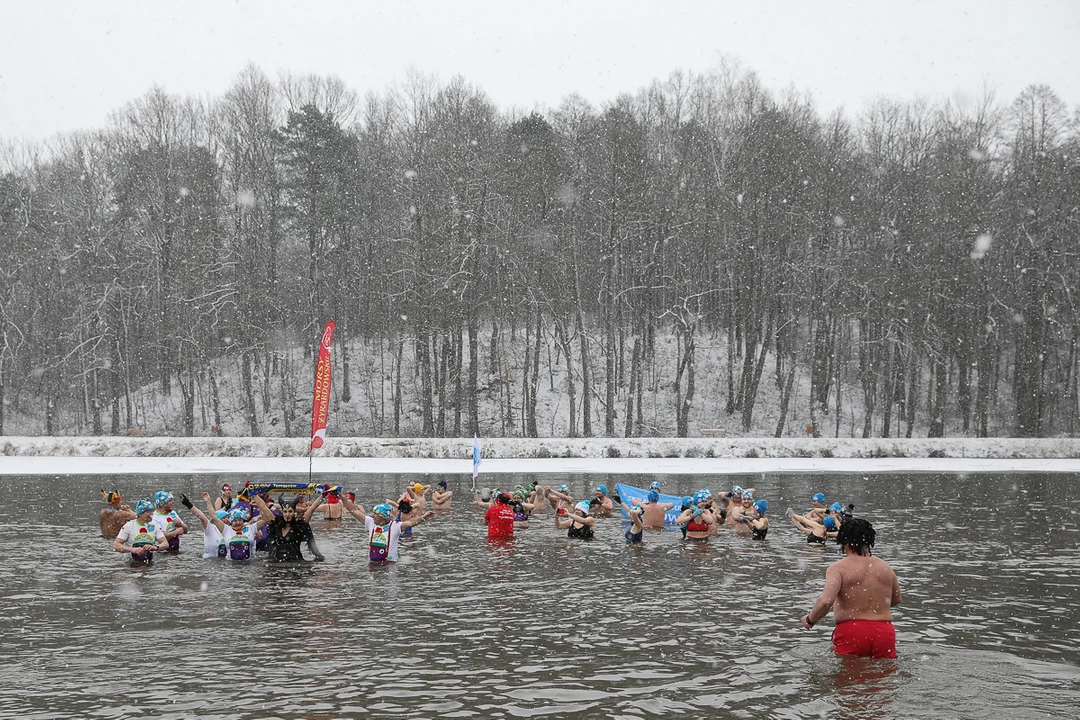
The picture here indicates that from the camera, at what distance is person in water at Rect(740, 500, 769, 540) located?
20.5 metres

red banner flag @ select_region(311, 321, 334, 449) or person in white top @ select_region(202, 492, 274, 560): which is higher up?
red banner flag @ select_region(311, 321, 334, 449)

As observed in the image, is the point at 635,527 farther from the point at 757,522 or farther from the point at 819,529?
the point at 819,529

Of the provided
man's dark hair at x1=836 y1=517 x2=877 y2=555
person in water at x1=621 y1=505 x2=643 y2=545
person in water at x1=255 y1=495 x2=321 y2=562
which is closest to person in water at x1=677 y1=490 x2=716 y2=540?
person in water at x1=621 y1=505 x2=643 y2=545

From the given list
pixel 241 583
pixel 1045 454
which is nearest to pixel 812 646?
pixel 241 583

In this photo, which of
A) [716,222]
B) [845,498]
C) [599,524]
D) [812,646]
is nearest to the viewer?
[812,646]

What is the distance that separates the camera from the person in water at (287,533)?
56.8ft

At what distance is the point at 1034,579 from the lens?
16.0 metres

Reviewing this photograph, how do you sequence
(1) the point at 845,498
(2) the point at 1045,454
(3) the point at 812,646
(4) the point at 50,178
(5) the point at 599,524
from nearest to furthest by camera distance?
(3) the point at 812,646
(5) the point at 599,524
(1) the point at 845,498
(2) the point at 1045,454
(4) the point at 50,178

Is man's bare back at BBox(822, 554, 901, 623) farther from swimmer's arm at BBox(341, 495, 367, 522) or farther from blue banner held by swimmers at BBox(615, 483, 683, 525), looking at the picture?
blue banner held by swimmers at BBox(615, 483, 683, 525)

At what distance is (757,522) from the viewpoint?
2059 cm

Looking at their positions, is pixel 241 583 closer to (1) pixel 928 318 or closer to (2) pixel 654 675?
Answer: (2) pixel 654 675

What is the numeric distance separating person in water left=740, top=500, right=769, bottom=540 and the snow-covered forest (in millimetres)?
28476

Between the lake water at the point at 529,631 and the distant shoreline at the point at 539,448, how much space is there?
20759 millimetres

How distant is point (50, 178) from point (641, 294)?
39.6m
